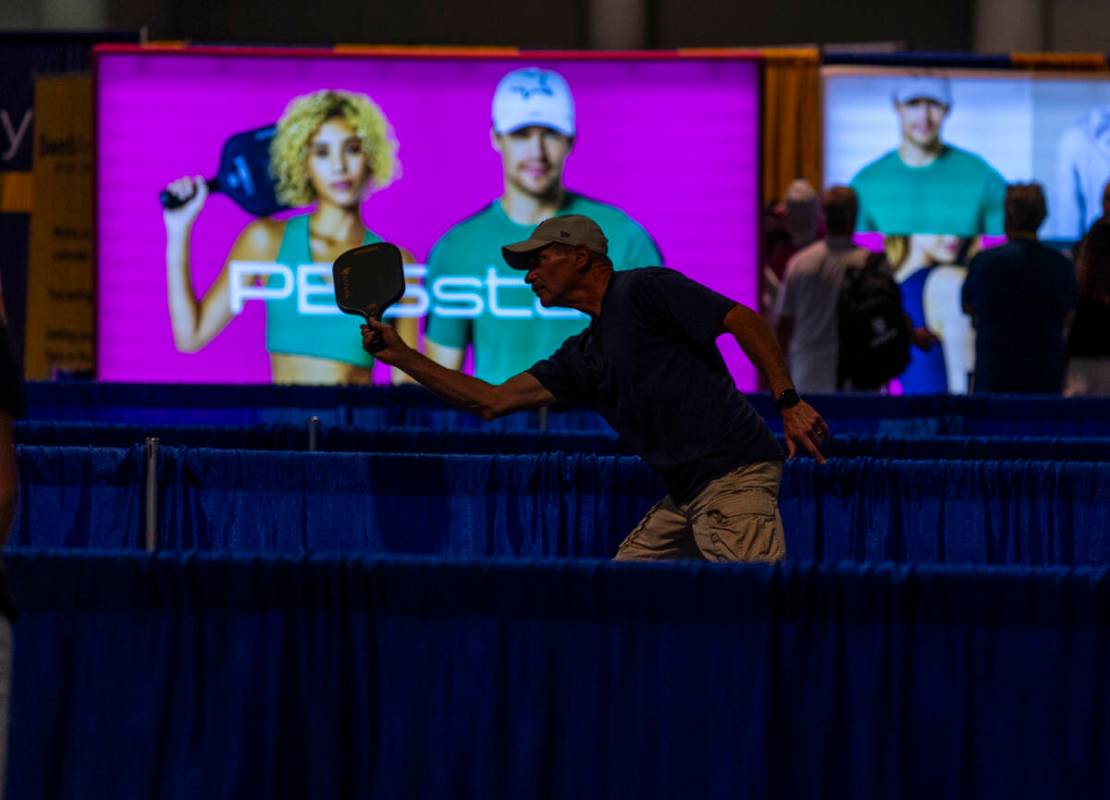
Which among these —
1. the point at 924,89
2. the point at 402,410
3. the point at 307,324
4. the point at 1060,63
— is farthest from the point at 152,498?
the point at 1060,63

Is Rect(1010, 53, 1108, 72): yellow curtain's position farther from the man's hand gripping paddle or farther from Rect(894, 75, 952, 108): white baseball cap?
the man's hand gripping paddle

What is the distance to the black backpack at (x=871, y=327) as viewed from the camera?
9.59 meters

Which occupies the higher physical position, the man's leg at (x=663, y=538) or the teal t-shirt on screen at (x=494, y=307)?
the teal t-shirt on screen at (x=494, y=307)

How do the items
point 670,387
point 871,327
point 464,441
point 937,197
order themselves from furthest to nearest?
point 937,197 → point 871,327 → point 464,441 → point 670,387

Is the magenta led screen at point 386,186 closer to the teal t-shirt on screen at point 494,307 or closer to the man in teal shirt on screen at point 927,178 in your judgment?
the teal t-shirt on screen at point 494,307

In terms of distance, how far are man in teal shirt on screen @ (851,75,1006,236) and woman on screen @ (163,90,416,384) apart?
329cm

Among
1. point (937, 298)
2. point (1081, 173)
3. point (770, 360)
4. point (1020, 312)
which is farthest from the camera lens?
point (1081, 173)

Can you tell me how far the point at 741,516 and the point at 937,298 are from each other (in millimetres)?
8346

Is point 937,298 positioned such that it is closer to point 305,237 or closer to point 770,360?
point 305,237

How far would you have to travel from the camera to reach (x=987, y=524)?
20.1 feet

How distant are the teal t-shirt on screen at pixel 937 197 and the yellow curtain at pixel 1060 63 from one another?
27.1 inches

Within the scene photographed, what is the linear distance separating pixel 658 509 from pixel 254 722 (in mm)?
1754

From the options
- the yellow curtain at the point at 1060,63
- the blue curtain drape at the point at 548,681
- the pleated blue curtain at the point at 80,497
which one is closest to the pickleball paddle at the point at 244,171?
the yellow curtain at the point at 1060,63

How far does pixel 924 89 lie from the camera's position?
520 inches
